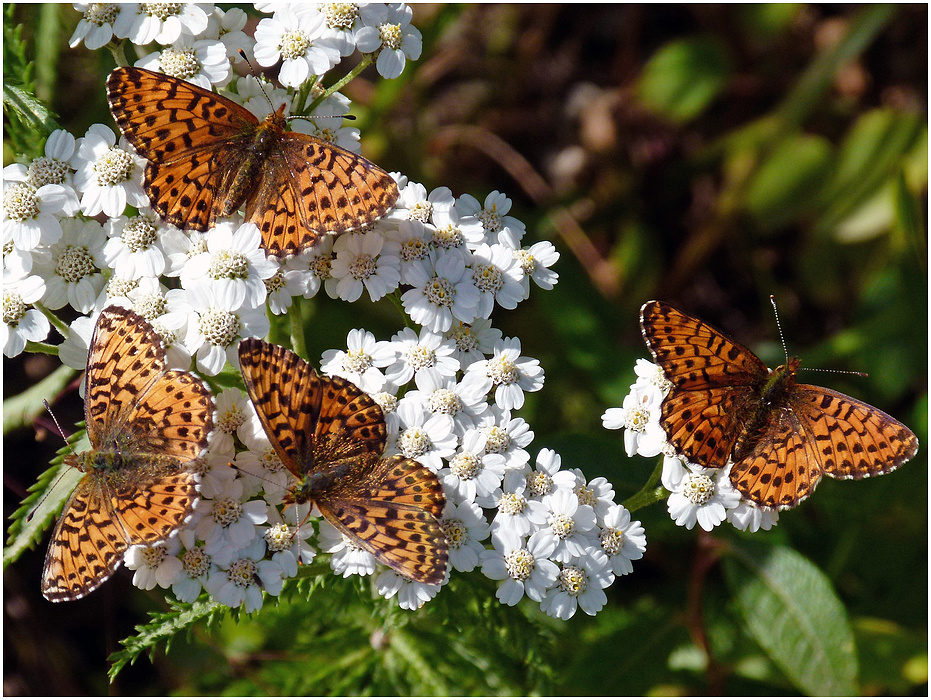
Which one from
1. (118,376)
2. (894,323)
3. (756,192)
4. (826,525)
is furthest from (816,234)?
(118,376)

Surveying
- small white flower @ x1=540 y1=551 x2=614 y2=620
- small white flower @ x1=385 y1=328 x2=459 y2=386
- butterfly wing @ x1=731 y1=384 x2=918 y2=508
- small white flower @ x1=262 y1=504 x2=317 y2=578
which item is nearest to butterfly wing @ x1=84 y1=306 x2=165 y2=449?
small white flower @ x1=262 y1=504 x2=317 y2=578

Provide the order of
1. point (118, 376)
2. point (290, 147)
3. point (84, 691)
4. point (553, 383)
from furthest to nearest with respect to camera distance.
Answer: point (553, 383) < point (84, 691) < point (290, 147) < point (118, 376)

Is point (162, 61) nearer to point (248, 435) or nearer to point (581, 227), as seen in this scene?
point (248, 435)

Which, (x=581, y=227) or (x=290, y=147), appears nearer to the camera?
(x=290, y=147)

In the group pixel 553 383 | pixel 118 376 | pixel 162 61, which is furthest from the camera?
pixel 553 383

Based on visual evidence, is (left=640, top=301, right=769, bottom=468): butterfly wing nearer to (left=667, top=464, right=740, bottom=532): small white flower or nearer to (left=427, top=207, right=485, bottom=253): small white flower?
(left=667, top=464, right=740, bottom=532): small white flower

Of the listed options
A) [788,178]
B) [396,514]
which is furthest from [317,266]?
[788,178]

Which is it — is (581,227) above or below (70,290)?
below

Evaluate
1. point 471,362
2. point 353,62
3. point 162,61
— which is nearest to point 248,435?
point 471,362

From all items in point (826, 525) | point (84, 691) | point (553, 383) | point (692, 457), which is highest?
point (692, 457)
